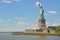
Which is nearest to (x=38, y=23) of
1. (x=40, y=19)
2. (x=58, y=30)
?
(x=40, y=19)

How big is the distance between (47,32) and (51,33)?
7.53 feet

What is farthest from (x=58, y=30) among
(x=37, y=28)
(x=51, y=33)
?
(x=37, y=28)

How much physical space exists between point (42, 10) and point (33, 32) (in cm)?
1226

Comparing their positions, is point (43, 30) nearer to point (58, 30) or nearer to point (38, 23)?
point (38, 23)

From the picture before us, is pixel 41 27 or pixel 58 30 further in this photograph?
pixel 58 30

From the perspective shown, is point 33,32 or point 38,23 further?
point 33,32

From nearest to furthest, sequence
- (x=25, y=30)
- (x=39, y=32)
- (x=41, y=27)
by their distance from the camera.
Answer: (x=41, y=27) → (x=39, y=32) → (x=25, y=30)

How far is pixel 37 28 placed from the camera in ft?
363

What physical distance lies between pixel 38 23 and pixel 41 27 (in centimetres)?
255

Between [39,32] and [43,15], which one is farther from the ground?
[43,15]

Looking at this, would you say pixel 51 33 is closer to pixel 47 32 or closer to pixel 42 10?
pixel 47 32

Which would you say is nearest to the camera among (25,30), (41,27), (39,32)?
(41,27)

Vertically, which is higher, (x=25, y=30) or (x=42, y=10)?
(x=42, y=10)

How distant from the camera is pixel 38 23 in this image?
110 meters
